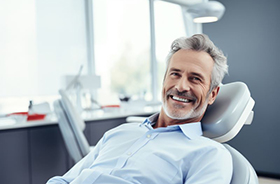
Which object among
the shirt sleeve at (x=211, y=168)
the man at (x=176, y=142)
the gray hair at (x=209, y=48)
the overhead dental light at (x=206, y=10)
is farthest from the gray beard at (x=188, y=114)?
the overhead dental light at (x=206, y=10)

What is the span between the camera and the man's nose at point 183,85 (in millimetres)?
1467

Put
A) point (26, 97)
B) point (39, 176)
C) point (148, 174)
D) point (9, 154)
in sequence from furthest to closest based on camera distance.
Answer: point (26, 97)
point (39, 176)
point (9, 154)
point (148, 174)

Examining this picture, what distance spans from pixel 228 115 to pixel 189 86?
0.21m

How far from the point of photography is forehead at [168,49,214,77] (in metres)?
1.47

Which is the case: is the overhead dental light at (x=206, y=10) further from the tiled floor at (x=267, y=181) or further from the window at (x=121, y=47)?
the tiled floor at (x=267, y=181)

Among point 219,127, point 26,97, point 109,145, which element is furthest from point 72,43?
point 219,127

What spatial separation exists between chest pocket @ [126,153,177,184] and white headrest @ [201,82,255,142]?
11.2 inches

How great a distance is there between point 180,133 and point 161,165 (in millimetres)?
205

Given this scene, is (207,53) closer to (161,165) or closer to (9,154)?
(161,165)

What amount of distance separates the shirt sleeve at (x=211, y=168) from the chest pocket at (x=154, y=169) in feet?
0.24

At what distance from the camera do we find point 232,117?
4.57 ft

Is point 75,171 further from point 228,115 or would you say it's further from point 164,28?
point 164,28

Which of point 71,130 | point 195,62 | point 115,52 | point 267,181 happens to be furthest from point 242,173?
point 115,52

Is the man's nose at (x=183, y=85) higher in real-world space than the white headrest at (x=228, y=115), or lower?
higher
